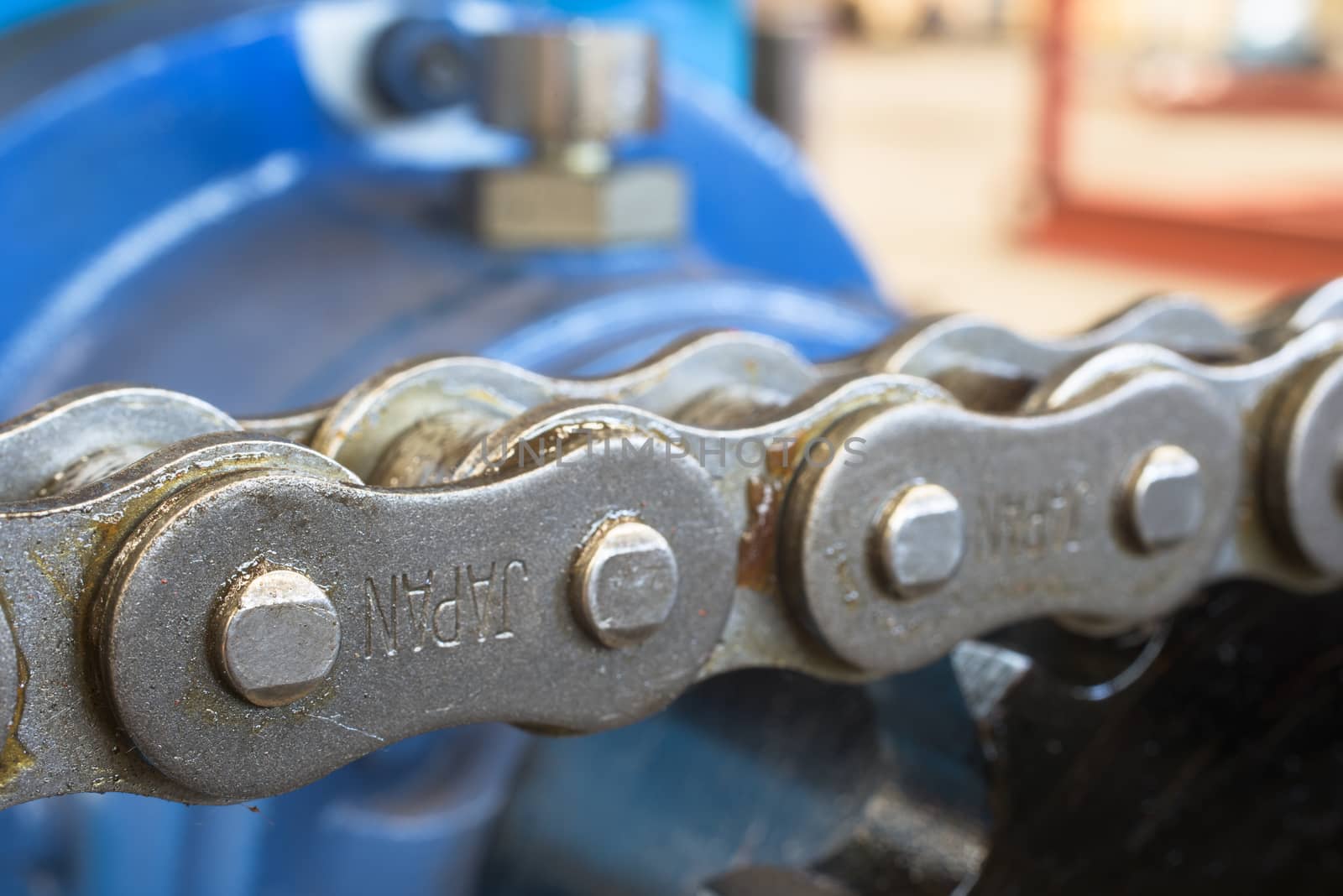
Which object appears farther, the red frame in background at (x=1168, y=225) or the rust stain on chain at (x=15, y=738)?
the red frame in background at (x=1168, y=225)

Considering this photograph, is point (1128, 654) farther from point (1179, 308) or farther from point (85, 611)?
point (85, 611)

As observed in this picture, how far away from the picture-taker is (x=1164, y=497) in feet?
1.73

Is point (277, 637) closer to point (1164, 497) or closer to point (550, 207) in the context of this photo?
point (1164, 497)

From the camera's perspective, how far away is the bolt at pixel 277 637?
370 millimetres

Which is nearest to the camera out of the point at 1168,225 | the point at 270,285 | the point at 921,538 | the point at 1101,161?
the point at 921,538

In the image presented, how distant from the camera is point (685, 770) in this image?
67cm

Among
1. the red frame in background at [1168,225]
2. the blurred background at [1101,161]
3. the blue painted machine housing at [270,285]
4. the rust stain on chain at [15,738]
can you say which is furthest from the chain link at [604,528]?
the red frame in background at [1168,225]

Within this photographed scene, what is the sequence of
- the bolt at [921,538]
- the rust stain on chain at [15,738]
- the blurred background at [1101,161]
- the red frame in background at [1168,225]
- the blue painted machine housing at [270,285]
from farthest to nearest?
the blurred background at [1101,161]
the red frame in background at [1168,225]
the blue painted machine housing at [270,285]
the bolt at [921,538]
the rust stain on chain at [15,738]

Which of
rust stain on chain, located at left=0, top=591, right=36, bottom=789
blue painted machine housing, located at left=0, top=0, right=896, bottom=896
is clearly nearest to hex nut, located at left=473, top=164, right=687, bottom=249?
blue painted machine housing, located at left=0, top=0, right=896, bottom=896

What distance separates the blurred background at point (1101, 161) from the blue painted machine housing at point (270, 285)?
3.33ft

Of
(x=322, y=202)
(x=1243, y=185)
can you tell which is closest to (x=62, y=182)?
(x=322, y=202)

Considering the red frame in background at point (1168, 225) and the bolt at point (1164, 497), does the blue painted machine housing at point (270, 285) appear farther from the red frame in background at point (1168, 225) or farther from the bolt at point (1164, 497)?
the red frame in background at point (1168, 225)

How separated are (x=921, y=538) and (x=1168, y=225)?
441 cm

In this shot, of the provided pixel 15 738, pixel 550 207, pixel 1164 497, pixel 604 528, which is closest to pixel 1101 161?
pixel 550 207
